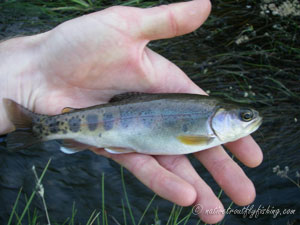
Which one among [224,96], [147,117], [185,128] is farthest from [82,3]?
[185,128]

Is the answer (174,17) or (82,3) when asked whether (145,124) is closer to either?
(174,17)

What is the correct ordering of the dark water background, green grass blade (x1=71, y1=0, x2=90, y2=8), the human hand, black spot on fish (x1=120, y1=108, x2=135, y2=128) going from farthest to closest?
green grass blade (x1=71, y1=0, x2=90, y2=8) < the dark water background < black spot on fish (x1=120, y1=108, x2=135, y2=128) < the human hand

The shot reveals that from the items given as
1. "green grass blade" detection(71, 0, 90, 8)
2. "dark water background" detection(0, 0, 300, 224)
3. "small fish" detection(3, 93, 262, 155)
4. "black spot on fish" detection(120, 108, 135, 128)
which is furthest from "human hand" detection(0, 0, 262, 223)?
"green grass blade" detection(71, 0, 90, 8)

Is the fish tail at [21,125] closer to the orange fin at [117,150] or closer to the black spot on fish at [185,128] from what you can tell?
the orange fin at [117,150]

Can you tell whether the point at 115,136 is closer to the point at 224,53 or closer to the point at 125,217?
the point at 125,217

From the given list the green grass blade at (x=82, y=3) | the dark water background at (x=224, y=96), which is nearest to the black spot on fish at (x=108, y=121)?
the dark water background at (x=224, y=96)

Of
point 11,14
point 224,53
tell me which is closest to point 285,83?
point 224,53

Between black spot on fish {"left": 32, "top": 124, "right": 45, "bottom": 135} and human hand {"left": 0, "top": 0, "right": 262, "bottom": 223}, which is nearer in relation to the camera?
human hand {"left": 0, "top": 0, "right": 262, "bottom": 223}

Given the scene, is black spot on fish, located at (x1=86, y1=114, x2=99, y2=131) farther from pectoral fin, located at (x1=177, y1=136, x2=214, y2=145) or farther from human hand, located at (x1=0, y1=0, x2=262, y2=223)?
pectoral fin, located at (x1=177, y1=136, x2=214, y2=145)
